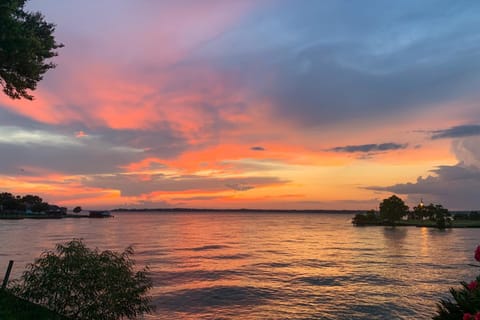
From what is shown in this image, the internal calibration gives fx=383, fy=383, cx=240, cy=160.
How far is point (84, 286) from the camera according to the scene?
1684 centimetres

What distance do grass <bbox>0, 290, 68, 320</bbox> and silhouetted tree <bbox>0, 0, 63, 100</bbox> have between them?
35.3ft

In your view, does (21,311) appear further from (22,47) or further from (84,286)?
(22,47)

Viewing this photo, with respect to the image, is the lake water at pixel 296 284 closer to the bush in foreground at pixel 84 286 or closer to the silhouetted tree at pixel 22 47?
the bush in foreground at pixel 84 286

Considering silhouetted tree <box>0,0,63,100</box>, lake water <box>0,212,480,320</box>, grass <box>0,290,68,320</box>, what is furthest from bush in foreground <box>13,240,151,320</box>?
lake water <box>0,212,480,320</box>

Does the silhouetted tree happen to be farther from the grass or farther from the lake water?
the lake water

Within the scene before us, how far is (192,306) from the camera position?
3506 centimetres

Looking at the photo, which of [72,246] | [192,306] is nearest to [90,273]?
[72,246]

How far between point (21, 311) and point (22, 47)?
12.2 meters

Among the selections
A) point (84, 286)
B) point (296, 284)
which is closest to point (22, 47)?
point (84, 286)

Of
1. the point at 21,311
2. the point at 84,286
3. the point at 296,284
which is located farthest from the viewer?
the point at 296,284

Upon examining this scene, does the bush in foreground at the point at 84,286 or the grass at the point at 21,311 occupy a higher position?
the bush in foreground at the point at 84,286

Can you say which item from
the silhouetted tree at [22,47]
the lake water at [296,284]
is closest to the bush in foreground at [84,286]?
the silhouetted tree at [22,47]

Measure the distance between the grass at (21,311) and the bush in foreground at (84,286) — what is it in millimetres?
484

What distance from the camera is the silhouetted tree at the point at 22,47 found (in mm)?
16250
